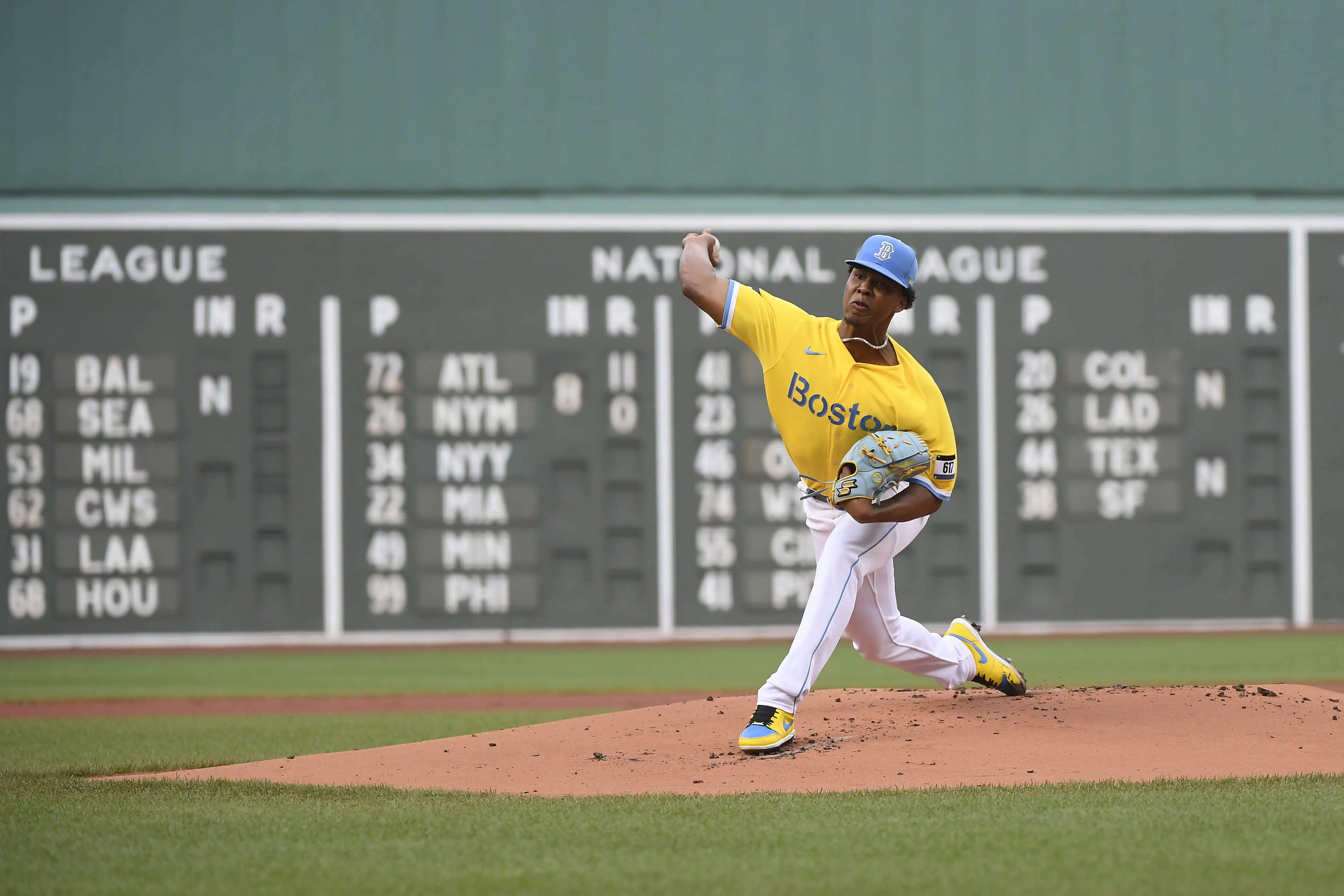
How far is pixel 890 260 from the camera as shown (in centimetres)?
515

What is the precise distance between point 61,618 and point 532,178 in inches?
191

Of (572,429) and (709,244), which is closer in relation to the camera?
(709,244)

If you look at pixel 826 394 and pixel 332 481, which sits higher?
pixel 826 394

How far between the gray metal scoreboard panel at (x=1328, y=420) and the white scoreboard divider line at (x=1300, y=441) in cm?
5

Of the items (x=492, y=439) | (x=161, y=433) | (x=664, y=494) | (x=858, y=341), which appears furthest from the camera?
(x=664, y=494)

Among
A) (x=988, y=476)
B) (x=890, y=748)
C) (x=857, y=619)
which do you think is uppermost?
(x=988, y=476)

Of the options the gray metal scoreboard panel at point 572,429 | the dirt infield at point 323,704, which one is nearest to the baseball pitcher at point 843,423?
the dirt infield at point 323,704

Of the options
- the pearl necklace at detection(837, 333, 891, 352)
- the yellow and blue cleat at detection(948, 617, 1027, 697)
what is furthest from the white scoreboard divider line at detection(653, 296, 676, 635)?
the pearl necklace at detection(837, 333, 891, 352)

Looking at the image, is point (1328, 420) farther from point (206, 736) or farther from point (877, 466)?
point (206, 736)

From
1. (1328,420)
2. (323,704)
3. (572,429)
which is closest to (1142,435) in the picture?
(1328,420)

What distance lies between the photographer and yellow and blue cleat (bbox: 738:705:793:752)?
505 cm

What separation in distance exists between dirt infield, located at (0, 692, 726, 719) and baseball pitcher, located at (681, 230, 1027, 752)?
8.90 ft

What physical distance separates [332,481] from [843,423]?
686 cm

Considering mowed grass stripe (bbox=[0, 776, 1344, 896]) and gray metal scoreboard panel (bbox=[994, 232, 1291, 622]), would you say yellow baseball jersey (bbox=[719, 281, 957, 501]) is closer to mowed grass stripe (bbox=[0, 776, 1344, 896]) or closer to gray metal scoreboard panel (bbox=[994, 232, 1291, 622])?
mowed grass stripe (bbox=[0, 776, 1344, 896])
